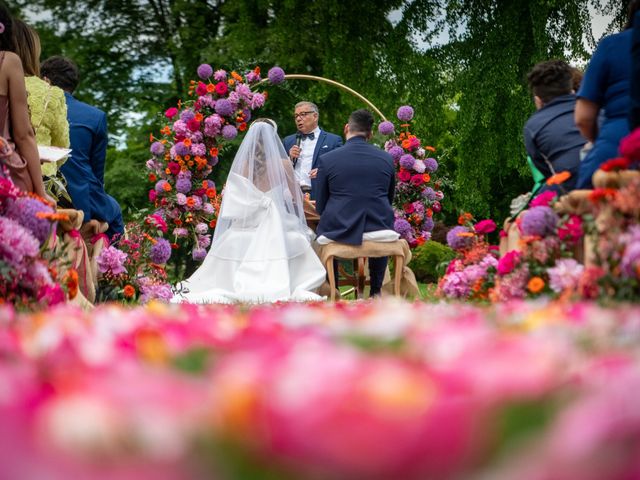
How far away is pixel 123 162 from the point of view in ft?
67.6

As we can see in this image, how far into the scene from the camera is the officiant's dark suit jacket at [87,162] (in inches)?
277

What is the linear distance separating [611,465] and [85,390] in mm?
542

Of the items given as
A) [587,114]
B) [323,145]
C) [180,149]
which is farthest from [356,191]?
[587,114]

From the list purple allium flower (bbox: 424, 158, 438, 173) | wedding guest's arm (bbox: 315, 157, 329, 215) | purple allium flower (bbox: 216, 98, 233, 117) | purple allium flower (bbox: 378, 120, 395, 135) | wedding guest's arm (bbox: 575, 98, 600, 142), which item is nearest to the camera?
wedding guest's arm (bbox: 575, 98, 600, 142)

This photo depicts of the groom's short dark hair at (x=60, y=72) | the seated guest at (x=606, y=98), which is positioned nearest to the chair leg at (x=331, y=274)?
the groom's short dark hair at (x=60, y=72)

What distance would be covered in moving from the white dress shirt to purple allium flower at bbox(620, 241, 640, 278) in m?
8.18

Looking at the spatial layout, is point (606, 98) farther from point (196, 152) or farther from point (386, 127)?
point (196, 152)

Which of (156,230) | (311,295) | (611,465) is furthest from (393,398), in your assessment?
(311,295)

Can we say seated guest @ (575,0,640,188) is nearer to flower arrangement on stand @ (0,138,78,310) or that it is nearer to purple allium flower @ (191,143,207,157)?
flower arrangement on stand @ (0,138,78,310)

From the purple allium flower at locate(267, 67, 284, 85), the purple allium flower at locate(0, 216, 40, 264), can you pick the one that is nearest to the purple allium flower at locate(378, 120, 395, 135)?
the purple allium flower at locate(267, 67, 284, 85)

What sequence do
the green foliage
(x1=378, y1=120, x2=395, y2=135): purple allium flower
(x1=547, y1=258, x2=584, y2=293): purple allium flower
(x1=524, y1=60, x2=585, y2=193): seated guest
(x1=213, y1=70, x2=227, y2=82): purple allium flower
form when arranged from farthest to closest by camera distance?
the green foliage, (x1=378, y1=120, x2=395, y2=135): purple allium flower, (x1=213, y1=70, x2=227, y2=82): purple allium flower, (x1=524, y1=60, x2=585, y2=193): seated guest, (x1=547, y1=258, x2=584, y2=293): purple allium flower

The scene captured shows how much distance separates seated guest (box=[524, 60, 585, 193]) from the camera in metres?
5.49

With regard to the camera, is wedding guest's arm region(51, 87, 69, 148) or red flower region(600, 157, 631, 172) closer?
red flower region(600, 157, 631, 172)

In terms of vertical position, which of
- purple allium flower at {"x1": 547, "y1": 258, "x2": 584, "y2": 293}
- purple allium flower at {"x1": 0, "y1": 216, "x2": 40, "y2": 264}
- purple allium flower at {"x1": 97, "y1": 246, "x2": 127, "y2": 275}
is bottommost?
purple allium flower at {"x1": 97, "y1": 246, "x2": 127, "y2": 275}
